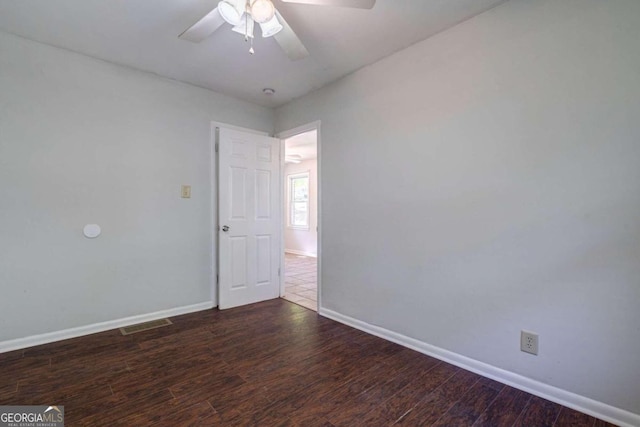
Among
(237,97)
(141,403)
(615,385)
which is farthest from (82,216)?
(615,385)

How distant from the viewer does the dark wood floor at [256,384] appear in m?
1.55

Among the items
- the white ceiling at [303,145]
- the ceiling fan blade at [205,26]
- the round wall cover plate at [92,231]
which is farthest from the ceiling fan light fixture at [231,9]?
the white ceiling at [303,145]

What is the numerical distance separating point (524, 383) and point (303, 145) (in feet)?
15.9

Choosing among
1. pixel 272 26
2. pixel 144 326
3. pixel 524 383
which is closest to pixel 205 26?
pixel 272 26

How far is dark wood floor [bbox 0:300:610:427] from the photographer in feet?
5.09

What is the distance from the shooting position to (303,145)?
5.72 m

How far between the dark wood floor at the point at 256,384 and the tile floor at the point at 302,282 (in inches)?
39.4

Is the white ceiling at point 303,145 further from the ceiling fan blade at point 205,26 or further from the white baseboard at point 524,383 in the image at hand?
the white baseboard at point 524,383

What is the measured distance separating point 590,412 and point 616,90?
1.70 metres

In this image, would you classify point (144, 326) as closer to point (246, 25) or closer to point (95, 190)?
point (95, 190)

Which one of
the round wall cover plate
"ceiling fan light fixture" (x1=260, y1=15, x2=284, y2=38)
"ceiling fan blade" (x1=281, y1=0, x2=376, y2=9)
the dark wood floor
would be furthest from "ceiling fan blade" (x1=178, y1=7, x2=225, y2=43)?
the dark wood floor

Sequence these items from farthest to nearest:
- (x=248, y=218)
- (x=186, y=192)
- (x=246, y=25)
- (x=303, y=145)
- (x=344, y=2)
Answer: (x=303, y=145) → (x=248, y=218) → (x=186, y=192) → (x=246, y=25) → (x=344, y=2)

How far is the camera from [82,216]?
8.22ft

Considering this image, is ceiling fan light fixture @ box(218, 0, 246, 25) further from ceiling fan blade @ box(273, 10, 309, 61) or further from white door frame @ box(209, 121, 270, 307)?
white door frame @ box(209, 121, 270, 307)
